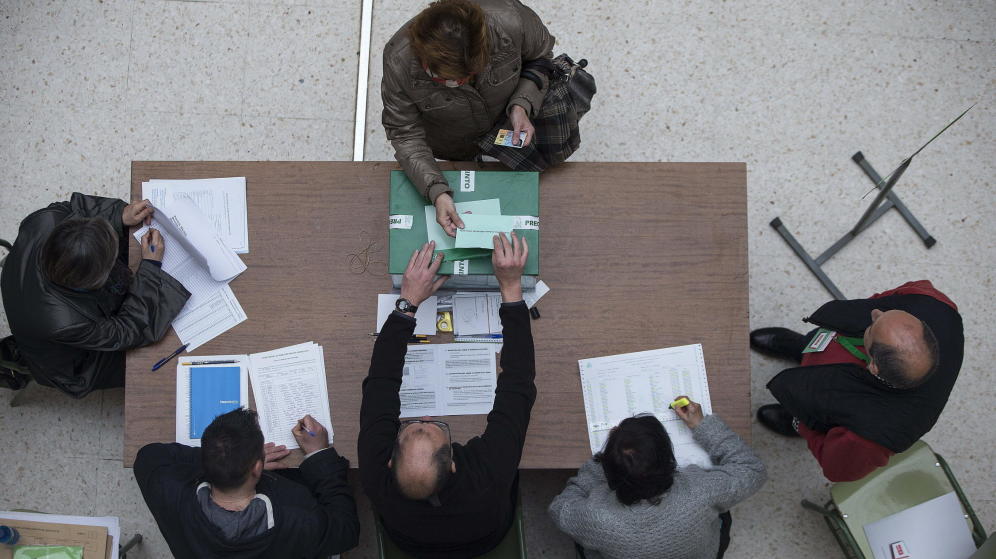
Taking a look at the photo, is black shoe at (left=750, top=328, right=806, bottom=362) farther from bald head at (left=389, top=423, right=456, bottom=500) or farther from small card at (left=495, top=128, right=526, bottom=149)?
bald head at (left=389, top=423, right=456, bottom=500)

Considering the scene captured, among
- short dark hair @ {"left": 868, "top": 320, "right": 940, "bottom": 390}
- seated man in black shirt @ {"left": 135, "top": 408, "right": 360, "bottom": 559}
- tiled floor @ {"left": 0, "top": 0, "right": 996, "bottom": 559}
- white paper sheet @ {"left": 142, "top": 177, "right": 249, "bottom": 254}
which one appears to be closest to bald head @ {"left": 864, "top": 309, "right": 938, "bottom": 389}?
short dark hair @ {"left": 868, "top": 320, "right": 940, "bottom": 390}

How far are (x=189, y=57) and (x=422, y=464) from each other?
2.16 meters

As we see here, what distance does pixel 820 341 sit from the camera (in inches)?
81.8

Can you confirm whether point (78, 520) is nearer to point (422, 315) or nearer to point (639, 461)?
point (422, 315)

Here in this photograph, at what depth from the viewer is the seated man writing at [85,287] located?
176cm

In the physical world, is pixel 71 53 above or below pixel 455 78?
above

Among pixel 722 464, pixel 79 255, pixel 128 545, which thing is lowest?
pixel 128 545

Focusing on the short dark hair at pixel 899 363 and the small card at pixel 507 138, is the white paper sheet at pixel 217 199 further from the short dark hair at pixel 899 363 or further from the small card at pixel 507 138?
the short dark hair at pixel 899 363

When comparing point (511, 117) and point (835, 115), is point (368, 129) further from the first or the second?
point (835, 115)

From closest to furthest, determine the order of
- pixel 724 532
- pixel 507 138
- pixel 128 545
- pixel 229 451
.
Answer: pixel 229 451
pixel 507 138
pixel 724 532
pixel 128 545

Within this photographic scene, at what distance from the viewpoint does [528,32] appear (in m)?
1.81

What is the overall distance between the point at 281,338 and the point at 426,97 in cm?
79

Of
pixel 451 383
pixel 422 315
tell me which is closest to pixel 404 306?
pixel 422 315

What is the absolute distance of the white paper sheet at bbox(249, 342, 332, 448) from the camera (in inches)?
71.4
